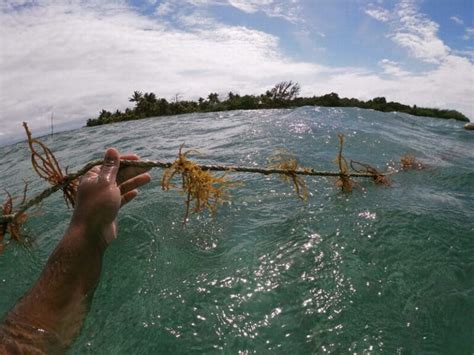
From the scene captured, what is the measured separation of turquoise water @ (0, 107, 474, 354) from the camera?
298 cm

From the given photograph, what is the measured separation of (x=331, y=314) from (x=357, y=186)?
3.23m

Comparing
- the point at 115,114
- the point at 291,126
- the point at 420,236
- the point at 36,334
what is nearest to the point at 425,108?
the point at 291,126

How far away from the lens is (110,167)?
2662mm

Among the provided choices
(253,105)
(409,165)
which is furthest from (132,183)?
(253,105)

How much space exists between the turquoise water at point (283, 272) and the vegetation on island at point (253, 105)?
2118 centimetres

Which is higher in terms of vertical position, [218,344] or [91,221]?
[91,221]

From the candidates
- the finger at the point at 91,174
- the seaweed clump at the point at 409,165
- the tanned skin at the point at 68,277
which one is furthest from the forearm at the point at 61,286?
the seaweed clump at the point at 409,165

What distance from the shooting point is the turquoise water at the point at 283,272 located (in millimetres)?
2984

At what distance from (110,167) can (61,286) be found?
888 millimetres

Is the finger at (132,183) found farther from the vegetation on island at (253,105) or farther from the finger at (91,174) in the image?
the vegetation on island at (253,105)

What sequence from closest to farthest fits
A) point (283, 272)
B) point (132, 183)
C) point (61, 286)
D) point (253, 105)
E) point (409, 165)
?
point (61, 286) → point (132, 183) → point (283, 272) → point (409, 165) → point (253, 105)

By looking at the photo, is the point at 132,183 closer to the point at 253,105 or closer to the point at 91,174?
the point at 91,174

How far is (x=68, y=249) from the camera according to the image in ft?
8.19

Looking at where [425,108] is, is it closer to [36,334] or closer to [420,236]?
[420,236]
